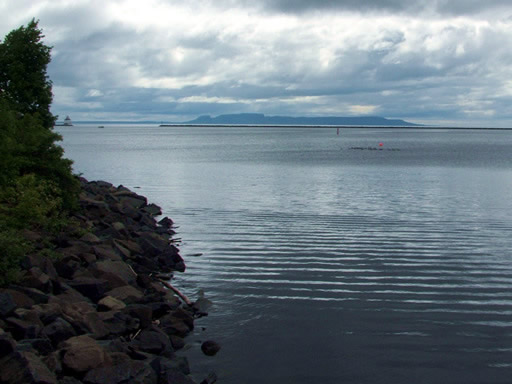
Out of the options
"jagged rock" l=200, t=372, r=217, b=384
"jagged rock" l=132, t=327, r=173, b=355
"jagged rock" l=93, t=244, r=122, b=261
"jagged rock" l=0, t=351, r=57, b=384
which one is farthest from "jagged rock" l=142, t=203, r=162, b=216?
"jagged rock" l=0, t=351, r=57, b=384

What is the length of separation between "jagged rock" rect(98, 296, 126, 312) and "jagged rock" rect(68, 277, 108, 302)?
0.64 m

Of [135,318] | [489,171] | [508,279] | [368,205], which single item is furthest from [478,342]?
[489,171]

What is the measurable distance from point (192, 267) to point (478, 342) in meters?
8.64

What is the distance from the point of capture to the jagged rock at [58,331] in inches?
399

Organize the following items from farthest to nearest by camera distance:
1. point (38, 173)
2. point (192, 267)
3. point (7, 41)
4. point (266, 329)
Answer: point (7, 41)
point (38, 173)
point (192, 267)
point (266, 329)

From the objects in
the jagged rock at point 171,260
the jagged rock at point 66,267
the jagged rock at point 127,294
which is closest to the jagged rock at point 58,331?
the jagged rock at point 127,294

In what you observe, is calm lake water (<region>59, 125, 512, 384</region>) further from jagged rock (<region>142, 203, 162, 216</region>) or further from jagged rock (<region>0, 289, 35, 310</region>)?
jagged rock (<region>0, 289, 35, 310</region>)

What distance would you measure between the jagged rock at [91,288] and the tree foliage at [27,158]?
132 cm

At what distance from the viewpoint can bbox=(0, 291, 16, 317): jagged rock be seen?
33.5 feet

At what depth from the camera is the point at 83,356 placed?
9.40 m

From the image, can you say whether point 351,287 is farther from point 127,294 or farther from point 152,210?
point 152,210

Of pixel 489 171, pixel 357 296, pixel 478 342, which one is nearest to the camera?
pixel 478 342

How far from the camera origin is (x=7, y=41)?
31.0 metres

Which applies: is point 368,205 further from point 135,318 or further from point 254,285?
point 135,318
